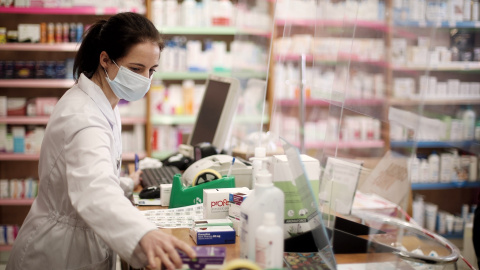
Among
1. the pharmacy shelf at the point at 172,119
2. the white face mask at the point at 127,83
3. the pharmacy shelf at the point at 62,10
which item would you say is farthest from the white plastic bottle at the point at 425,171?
the white face mask at the point at 127,83

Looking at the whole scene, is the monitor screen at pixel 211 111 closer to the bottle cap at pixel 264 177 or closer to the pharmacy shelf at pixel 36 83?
the bottle cap at pixel 264 177

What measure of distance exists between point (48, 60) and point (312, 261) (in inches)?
162

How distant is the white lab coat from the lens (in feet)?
4.54

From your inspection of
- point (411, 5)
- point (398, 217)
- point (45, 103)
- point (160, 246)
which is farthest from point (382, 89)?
point (45, 103)

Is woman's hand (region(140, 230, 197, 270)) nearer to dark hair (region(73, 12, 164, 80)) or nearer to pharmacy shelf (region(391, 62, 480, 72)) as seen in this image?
dark hair (region(73, 12, 164, 80))

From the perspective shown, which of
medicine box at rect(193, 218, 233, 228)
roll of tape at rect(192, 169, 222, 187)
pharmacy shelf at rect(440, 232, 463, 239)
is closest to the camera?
medicine box at rect(193, 218, 233, 228)

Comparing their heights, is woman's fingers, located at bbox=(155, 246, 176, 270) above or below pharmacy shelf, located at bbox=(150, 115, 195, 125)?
above

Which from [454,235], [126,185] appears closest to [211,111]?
[126,185]

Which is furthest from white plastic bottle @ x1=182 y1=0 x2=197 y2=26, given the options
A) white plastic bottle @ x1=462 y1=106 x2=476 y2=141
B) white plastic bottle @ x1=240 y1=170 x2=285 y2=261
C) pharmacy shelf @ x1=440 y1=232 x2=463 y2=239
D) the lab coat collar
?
white plastic bottle @ x1=240 y1=170 x2=285 y2=261

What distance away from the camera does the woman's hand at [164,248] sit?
4.00 feet

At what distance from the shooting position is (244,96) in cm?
409

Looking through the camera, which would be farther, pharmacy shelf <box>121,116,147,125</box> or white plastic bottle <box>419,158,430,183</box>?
pharmacy shelf <box>121,116,147,125</box>

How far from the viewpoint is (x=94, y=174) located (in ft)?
4.60

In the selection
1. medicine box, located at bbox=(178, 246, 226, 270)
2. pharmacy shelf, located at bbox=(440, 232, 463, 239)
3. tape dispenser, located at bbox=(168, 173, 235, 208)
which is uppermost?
medicine box, located at bbox=(178, 246, 226, 270)
